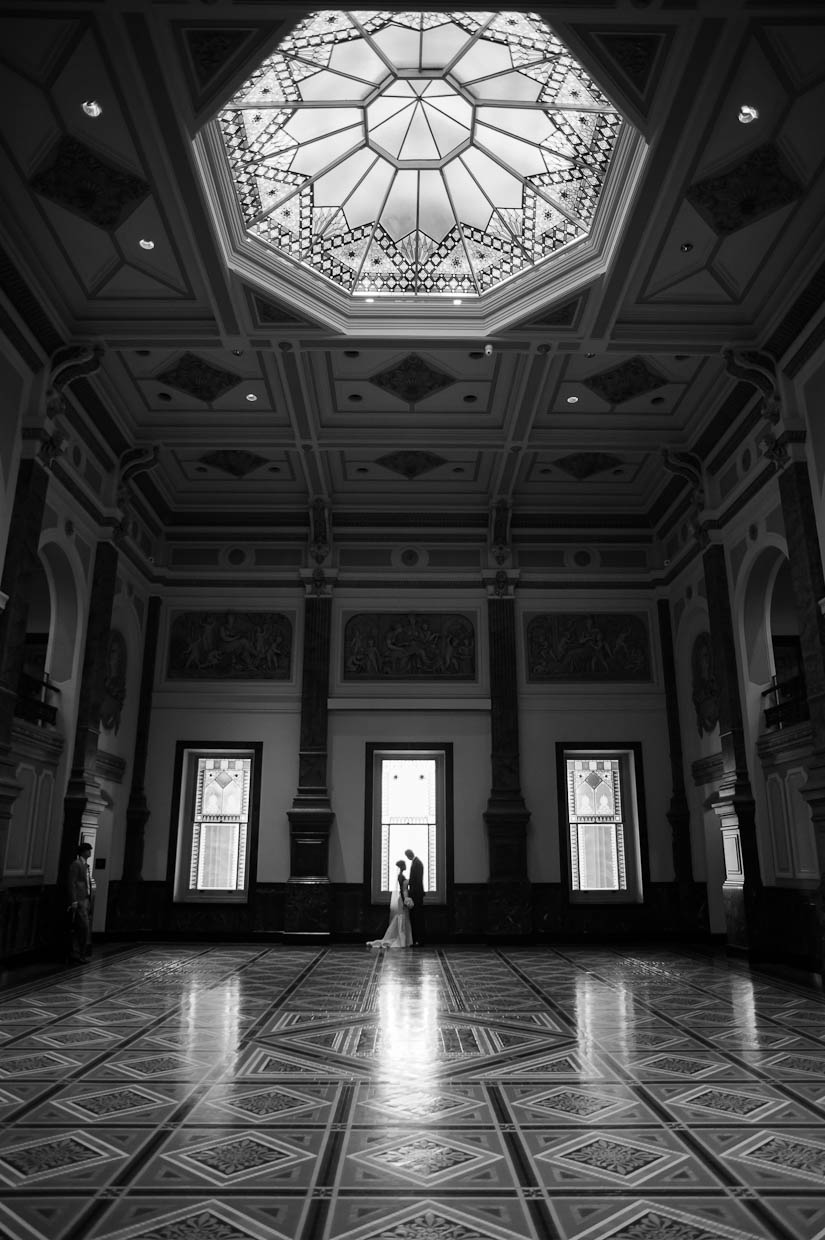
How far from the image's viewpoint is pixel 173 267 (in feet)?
32.5

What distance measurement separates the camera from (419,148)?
10438 mm

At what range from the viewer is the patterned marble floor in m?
3.27

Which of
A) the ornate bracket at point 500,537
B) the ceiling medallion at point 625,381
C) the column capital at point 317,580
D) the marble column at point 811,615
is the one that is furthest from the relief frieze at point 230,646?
→ the marble column at point 811,615

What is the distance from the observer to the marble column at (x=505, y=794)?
14578mm

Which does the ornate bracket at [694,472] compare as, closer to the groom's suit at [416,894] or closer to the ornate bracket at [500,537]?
the ornate bracket at [500,537]

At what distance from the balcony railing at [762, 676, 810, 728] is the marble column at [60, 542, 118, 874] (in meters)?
9.66

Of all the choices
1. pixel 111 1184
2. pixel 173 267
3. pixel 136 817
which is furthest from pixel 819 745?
pixel 136 817

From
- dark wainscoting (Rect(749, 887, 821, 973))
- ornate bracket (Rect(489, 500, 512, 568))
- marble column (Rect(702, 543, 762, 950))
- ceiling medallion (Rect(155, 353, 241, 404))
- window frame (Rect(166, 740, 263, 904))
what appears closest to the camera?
dark wainscoting (Rect(749, 887, 821, 973))

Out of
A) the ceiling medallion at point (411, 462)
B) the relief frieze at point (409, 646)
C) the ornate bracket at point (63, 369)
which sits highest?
the ceiling medallion at point (411, 462)

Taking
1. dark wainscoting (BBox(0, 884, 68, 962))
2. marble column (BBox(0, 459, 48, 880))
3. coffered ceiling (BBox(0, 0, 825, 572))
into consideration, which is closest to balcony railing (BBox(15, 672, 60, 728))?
marble column (BBox(0, 459, 48, 880))

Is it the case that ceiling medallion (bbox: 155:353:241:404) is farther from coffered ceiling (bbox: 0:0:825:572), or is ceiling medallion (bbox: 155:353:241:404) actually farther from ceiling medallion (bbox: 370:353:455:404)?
ceiling medallion (bbox: 370:353:455:404)

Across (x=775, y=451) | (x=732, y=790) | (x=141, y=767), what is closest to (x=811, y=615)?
(x=775, y=451)

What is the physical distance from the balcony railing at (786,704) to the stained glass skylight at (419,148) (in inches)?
256

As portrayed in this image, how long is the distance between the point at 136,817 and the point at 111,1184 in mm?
11766
